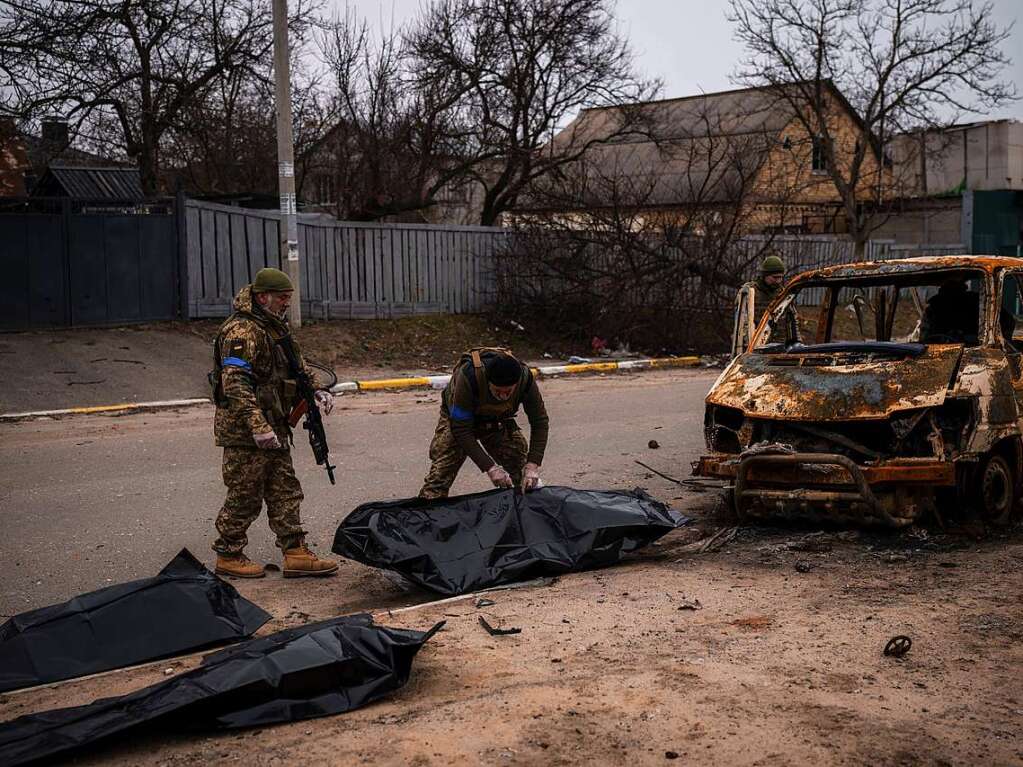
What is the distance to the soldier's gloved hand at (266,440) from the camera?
6.02 m

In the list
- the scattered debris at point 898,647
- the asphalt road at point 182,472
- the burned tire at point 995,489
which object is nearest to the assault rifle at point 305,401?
the asphalt road at point 182,472

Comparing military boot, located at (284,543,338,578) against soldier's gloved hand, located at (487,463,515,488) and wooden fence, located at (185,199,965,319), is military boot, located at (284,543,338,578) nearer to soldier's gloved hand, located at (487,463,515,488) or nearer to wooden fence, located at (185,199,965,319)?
soldier's gloved hand, located at (487,463,515,488)

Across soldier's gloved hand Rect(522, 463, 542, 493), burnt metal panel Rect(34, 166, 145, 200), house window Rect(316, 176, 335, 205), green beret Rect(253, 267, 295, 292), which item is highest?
house window Rect(316, 176, 335, 205)

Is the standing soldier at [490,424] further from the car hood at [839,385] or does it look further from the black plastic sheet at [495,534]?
the car hood at [839,385]

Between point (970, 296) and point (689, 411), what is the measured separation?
17.5 feet

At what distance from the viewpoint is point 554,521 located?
616 centimetres

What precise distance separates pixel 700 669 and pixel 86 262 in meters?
Result: 13.9

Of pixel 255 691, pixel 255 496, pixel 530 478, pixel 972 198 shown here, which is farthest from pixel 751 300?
pixel 972 198

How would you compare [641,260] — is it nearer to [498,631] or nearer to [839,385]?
[839,385]

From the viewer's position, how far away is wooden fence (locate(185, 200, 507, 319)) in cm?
1727

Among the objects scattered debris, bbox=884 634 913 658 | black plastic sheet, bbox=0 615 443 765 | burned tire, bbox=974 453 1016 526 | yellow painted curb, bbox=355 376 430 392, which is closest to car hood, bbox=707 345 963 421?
Answer: burned tire, bbox=974 453 1016 526

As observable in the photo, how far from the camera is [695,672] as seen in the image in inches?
170

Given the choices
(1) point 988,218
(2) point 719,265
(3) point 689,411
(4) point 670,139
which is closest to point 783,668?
(3) point 689,411

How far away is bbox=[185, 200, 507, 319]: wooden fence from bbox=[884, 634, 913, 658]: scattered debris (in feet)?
46.8
